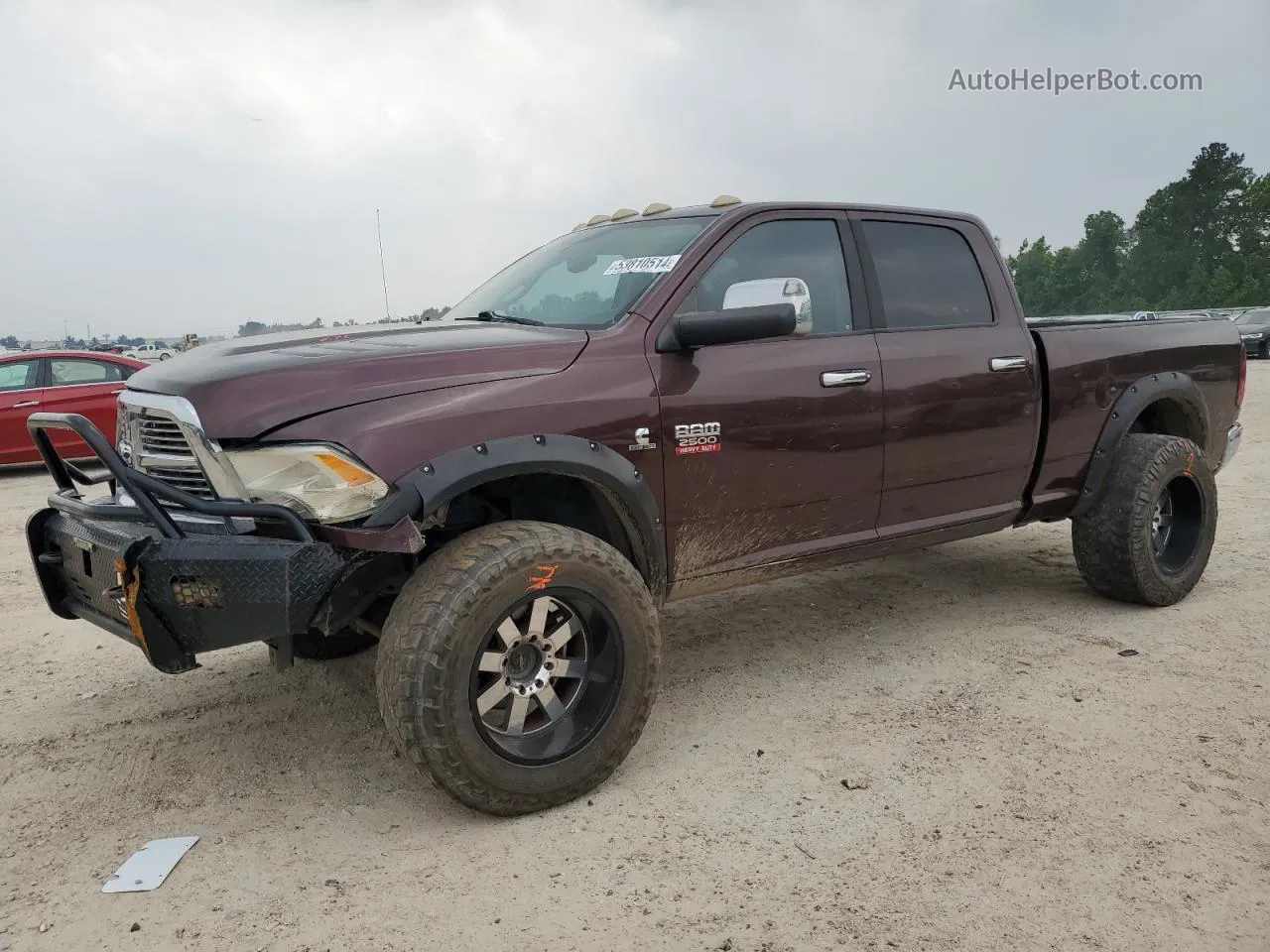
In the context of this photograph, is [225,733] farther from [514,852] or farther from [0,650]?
[0,650]

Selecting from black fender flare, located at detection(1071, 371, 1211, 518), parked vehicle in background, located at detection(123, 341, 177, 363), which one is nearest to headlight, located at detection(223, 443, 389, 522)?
parked vehicle in background, located at detection(123, 341, 177, 363)

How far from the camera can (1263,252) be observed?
5922 centimetres

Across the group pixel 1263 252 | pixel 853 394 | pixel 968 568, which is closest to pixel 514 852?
pixel 853 394

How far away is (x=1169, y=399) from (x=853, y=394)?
2322mm

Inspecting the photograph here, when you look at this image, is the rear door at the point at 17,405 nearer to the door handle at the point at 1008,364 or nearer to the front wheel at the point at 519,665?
the front wheel at the point at 519,665

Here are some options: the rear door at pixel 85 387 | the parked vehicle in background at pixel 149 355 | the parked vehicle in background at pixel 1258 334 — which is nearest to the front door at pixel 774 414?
the parked vehicle in background at pixel 149 355

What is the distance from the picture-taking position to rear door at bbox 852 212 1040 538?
389 centimetres

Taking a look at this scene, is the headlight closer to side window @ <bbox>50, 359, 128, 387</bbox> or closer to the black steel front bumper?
the black steel front bumper

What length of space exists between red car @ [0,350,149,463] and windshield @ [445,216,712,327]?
772 cm

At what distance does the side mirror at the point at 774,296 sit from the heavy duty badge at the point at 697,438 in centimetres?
45

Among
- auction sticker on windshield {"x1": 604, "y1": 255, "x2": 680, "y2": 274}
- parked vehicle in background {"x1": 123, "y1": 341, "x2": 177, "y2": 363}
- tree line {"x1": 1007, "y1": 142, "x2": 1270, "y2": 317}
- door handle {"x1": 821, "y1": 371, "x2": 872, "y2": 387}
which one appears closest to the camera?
auction sticker on windshield {"x1": 604, "y1": 255, "x2": 680, "y2": 274}

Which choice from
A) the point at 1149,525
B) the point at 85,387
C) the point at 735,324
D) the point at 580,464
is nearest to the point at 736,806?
the point at 580,464

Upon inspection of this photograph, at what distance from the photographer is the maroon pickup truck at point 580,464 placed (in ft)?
8.82

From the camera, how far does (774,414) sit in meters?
3.47
